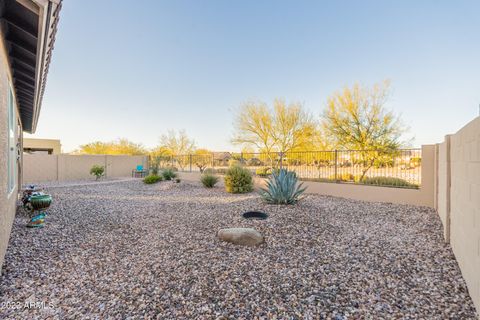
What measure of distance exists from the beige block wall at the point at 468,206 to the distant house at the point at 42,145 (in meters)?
32.6

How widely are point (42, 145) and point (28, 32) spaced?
2851cm

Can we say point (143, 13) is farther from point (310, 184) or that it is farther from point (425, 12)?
point (425, 12)

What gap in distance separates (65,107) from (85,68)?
6708 millimetres

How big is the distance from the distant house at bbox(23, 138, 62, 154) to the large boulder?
29.7 metres

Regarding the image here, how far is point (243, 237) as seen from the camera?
13.4 ft

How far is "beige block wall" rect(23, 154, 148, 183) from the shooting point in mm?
16391

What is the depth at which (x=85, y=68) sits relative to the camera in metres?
13.9

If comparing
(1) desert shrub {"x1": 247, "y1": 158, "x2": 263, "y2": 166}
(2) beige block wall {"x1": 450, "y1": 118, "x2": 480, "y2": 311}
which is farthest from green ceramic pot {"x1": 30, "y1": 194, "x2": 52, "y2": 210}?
(1) desert shrub {"x1": 247, "y1": 158, "x2": 263, "y2": 166}

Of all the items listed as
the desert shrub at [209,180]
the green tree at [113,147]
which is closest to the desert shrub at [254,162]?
the desert shrub at [209,180]

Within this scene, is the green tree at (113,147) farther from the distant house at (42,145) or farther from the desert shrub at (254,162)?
the desert shrub at (254,162)

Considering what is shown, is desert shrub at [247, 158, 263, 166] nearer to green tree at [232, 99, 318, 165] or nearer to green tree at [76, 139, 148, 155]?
green tree at [232, 99, 318, 165]

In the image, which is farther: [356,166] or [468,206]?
Answer: [356,166]

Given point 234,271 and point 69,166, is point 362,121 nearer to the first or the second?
point 234,271

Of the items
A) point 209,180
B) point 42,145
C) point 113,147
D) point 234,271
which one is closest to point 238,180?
point 209,180
